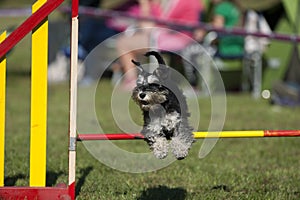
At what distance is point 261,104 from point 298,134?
7.63 metres

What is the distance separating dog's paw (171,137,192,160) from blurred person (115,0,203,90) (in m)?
9.32

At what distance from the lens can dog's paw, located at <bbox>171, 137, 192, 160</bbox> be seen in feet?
13.1

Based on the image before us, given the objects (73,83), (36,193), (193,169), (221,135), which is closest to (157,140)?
(221,135)

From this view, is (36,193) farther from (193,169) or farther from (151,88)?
(193,169)

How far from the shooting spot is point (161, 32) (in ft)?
46.6

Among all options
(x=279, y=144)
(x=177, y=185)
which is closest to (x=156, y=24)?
(x=279, y=144)

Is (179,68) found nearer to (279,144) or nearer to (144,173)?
(279,144)

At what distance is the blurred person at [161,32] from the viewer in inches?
537

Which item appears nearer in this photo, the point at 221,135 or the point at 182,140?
the point at 182,140

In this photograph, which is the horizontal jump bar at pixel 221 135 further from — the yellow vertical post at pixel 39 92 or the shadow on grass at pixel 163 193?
the shadow on grass at pixel 163 193

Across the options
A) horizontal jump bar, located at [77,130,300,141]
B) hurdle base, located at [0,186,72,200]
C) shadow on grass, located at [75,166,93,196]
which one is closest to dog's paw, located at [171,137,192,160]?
horizontal jump bar, located at [77,130,300,141]

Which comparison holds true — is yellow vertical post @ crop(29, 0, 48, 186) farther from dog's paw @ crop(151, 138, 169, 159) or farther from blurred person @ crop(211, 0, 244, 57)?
blurred person @ crop(211, 0, 244, 57)

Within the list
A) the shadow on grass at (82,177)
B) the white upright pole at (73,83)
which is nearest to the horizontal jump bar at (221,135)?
the white upright pole at (73,83)

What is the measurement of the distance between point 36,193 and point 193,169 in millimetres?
1916
